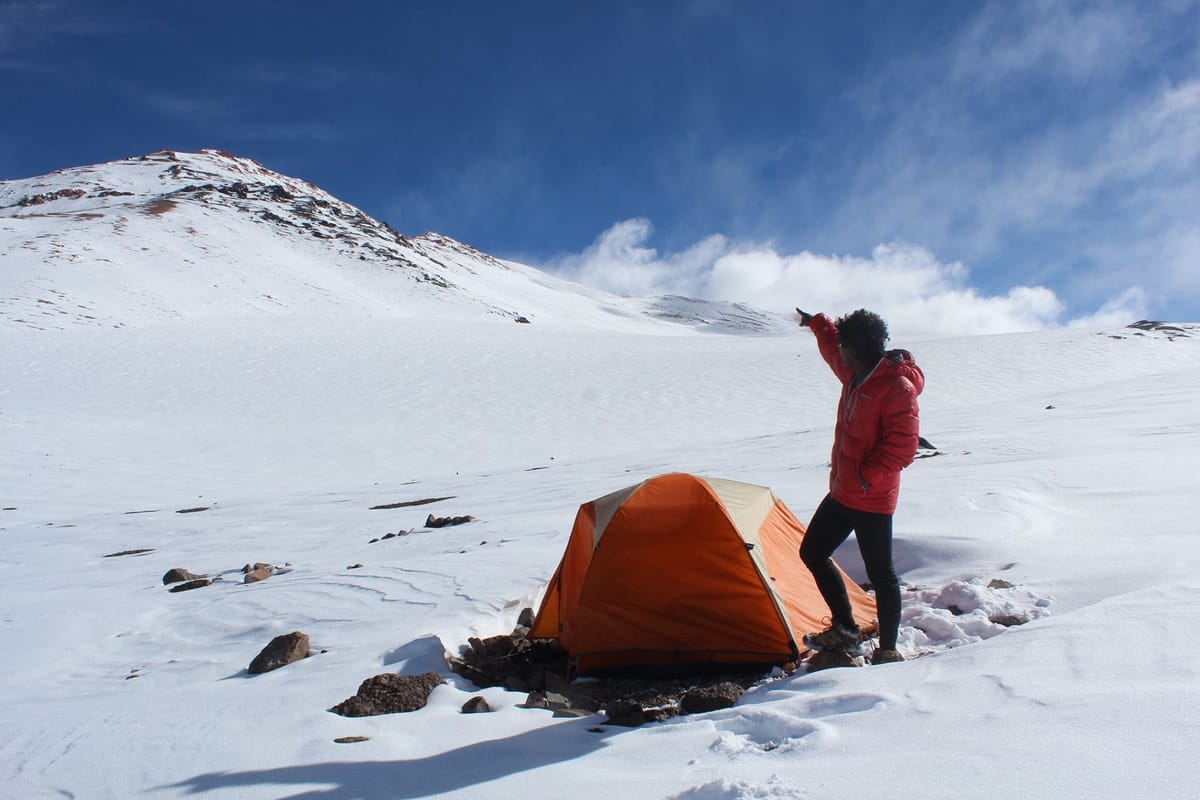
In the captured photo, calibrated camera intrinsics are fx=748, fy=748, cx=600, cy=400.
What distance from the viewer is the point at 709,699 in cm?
362

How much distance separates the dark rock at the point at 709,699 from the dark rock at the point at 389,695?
1.42 m

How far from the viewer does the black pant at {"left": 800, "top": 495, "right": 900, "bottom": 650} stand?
3.84m

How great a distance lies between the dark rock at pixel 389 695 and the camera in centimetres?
388

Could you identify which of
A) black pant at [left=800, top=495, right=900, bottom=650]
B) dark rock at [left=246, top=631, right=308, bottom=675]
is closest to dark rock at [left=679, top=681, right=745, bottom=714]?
black pant at [left=800, top=495, right=900, bottom=650]

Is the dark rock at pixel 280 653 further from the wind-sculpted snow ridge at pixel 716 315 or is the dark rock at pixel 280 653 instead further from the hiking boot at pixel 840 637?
the wind-sculpted snow ridge at pixel 716 315

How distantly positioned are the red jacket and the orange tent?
91 cm

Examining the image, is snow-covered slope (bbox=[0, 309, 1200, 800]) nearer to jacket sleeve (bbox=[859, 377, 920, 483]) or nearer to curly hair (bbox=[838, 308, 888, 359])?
jacket sleeve (bbox=[859, 377, 920, 483])

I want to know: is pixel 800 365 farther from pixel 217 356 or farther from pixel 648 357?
pixel 217 356

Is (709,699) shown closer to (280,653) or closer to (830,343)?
(830,343)

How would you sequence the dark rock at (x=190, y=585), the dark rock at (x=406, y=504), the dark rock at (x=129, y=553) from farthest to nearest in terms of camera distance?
the dark rock at (x=406, y=504)
the dark rock at (x=129, y=553)
the dark rock at (x=190, y=585)

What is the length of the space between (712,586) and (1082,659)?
2.02 metres

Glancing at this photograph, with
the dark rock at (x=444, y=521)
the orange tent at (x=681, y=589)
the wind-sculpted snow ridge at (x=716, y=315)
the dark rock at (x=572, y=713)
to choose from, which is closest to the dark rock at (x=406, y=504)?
the dark rock at (x=444, y=521)

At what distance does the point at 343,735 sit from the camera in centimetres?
354

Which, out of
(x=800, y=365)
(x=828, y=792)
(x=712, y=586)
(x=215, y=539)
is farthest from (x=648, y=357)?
(x=828, y=792)
